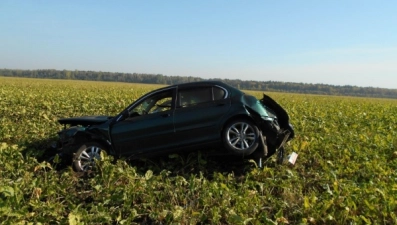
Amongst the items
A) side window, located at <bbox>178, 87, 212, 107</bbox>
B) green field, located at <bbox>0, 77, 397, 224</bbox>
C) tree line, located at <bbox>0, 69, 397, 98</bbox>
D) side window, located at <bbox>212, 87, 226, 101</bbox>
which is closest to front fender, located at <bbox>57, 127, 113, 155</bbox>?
green field, located at <bbox>0, 77, 397, 224</bbox>

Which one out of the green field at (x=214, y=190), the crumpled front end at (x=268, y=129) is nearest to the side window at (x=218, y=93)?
the crumpled front end at (x=268, y=129)

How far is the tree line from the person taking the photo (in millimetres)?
100438

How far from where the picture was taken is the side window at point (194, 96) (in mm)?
6350

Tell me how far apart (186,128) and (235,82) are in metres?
96.5

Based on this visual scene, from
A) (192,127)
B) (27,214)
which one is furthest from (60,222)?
(192,127)

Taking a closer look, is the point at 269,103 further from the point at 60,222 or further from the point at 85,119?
the point at 60,222

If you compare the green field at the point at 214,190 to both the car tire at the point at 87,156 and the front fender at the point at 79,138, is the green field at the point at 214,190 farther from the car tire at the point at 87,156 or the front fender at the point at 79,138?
the front fender at the point at 79,138

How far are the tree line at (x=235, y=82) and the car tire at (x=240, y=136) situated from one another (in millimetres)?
89723

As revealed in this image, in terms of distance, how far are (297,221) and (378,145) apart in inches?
174

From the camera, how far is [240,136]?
605 centimetres

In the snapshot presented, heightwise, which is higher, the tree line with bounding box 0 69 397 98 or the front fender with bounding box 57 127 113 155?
the tree line with bounding box 0 69 397 98

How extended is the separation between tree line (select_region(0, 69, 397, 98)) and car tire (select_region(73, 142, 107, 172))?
89295 mm

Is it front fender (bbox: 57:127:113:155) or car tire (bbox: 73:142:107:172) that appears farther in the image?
front fender (bbox: 57:127:113:155)

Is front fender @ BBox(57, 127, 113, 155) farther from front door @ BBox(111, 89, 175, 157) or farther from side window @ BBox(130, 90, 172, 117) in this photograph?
side window @ BBox(130, 90, 172, 117)
